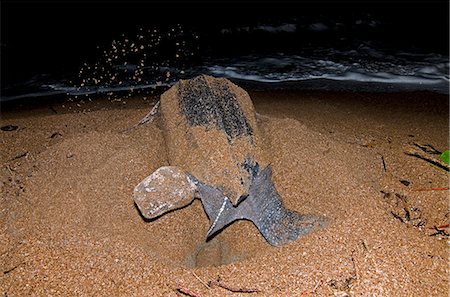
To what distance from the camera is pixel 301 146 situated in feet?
8.36

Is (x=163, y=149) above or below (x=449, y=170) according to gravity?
above

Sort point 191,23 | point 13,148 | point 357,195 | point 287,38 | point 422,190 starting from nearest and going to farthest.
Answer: point 357,195 → point 422,190 → point 13,148 → point 287,38 → point 191,23

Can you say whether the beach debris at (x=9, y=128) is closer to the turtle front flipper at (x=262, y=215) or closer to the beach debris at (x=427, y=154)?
the turtle front flipper at (x=262, y=215)

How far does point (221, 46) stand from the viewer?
6508 millimetres

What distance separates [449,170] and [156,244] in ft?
6.49

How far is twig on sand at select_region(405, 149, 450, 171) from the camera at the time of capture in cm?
260

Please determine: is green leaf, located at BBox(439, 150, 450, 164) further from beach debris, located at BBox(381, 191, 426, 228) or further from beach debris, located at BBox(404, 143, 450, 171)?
beach debris, located at BBox(381, 191, 426, 228)

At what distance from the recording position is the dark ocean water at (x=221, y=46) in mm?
4805

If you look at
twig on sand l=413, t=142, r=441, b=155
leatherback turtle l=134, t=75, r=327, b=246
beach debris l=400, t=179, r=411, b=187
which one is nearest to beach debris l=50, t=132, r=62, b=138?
leatherback turtle l=134, t=75, r=327, b=246

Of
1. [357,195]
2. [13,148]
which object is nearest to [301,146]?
[357,195]

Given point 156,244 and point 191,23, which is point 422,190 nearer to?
point 156,244

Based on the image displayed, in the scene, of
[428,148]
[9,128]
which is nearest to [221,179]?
[428,148]

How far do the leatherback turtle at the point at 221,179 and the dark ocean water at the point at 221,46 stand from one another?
2350mm

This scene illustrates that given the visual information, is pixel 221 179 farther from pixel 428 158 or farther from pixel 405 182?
pixel 428 158
